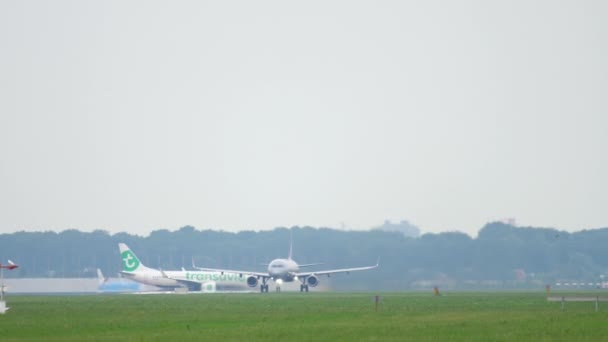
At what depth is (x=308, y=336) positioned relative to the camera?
3622 cm

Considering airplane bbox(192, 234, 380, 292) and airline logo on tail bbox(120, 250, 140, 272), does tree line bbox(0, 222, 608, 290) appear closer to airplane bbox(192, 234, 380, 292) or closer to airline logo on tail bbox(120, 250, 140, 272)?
airplane bbox(192, 234, 380, 292)

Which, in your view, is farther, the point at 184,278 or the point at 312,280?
the point at 184,278

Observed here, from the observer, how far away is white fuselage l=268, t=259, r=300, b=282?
109 m

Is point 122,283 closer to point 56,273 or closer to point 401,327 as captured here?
point 56,273

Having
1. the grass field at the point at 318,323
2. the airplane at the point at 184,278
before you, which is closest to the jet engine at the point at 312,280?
the airplane at the point at 184,278

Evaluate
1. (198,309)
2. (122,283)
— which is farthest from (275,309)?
(122,283)

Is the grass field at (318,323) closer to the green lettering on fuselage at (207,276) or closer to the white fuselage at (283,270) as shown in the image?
the white fuselage at (283,270)

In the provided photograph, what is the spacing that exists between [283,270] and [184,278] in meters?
11.3

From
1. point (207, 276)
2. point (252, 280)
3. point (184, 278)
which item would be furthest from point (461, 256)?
point (184, 278)

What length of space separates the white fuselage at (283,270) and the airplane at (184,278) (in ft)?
19.6

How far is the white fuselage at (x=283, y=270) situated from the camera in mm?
109250

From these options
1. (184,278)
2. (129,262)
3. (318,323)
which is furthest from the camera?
(129,262)

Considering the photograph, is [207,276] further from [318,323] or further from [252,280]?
[318,323]

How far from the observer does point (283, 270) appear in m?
109
